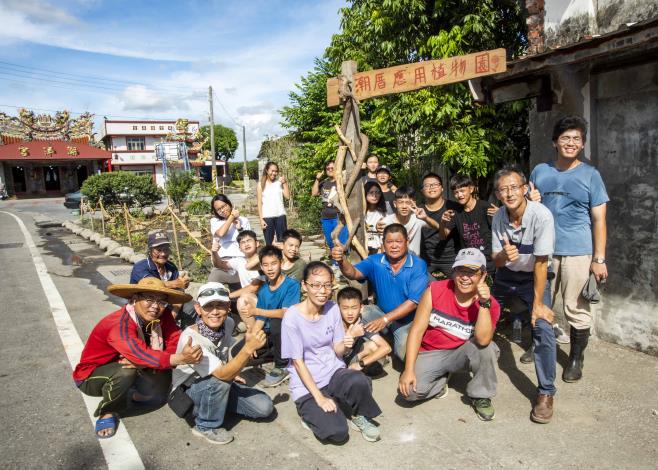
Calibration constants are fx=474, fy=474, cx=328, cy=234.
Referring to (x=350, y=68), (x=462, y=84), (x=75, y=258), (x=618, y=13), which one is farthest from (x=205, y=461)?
(x=75, y=258)

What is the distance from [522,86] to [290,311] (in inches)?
130

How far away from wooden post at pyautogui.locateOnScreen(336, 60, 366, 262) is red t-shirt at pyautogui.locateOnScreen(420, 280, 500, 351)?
132 cm

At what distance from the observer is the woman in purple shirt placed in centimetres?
303

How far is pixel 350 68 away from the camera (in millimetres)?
4484

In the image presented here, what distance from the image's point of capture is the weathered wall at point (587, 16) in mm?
4324

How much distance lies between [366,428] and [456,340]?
0.90m

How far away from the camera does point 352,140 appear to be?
14.8 ft

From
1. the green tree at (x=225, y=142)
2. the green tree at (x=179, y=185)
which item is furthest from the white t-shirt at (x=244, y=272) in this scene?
the green tree at (x=225, y=142)

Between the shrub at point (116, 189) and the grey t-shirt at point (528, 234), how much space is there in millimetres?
18846

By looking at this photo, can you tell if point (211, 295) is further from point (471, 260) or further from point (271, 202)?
point (271, 202)

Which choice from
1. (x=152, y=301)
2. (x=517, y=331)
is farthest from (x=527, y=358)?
(x=152, y=301)

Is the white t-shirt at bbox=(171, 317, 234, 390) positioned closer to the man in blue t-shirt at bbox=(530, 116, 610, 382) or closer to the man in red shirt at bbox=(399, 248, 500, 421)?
the man in red shirt at bbox=(399, 248, 500, 421)

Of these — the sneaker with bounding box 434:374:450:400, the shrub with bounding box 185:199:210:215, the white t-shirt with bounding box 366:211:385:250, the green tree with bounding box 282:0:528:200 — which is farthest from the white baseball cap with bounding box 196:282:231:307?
the shrub with bounding box 185:199:210:215

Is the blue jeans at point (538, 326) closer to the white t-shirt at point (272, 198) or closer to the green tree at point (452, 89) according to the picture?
the green tree at point (452, 89)
